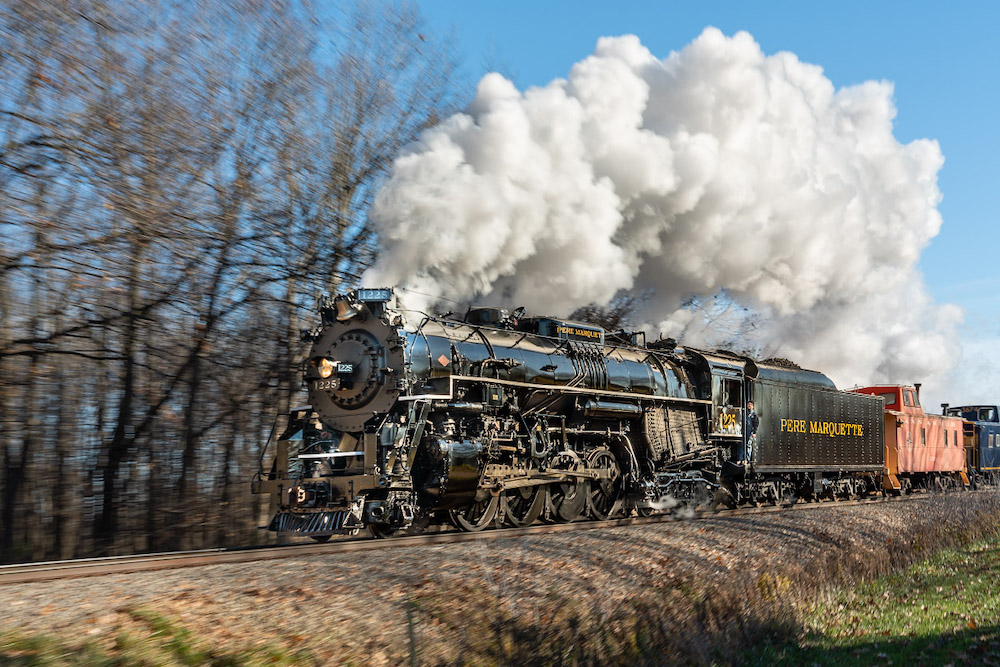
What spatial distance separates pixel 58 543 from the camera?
12617 mm

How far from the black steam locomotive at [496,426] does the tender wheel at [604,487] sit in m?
0.03

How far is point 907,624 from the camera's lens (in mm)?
10469

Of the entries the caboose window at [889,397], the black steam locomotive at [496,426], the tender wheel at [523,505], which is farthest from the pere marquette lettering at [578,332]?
the caboose window at [889,397]

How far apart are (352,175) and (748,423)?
1012 cm

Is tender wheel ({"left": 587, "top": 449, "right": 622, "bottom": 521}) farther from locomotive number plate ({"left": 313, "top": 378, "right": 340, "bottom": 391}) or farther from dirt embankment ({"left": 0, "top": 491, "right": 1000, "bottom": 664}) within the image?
locomotive number plate ({"left": 313, "top": 378, "right": 340, "bottom": 391})

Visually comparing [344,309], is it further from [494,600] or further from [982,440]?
[982,440]

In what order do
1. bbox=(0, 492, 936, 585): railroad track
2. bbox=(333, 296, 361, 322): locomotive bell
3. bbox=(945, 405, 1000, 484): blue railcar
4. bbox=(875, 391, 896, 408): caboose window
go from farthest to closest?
1. bbox=(945, 405, 1000, 484): blue railcar
2. bbox=(875, 391, 896, 408): caboose window
3. bbox=(333, 296, 361, 322): locomotive bell
4. bbox=(0, 492, 936, 585): railroad track

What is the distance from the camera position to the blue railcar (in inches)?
1318

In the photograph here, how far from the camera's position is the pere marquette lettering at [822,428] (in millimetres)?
19391

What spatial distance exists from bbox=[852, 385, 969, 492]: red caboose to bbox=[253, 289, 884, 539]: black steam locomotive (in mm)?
9538

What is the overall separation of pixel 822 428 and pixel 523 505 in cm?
1042

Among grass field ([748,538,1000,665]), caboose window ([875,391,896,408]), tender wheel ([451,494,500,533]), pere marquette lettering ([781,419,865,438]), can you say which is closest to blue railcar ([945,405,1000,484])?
caboose window ([875,391,896,408])

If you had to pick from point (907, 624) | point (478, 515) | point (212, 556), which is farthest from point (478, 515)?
point (907, 624)

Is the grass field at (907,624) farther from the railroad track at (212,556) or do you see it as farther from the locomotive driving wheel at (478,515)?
the locomotive driving wheel at (478,515)
